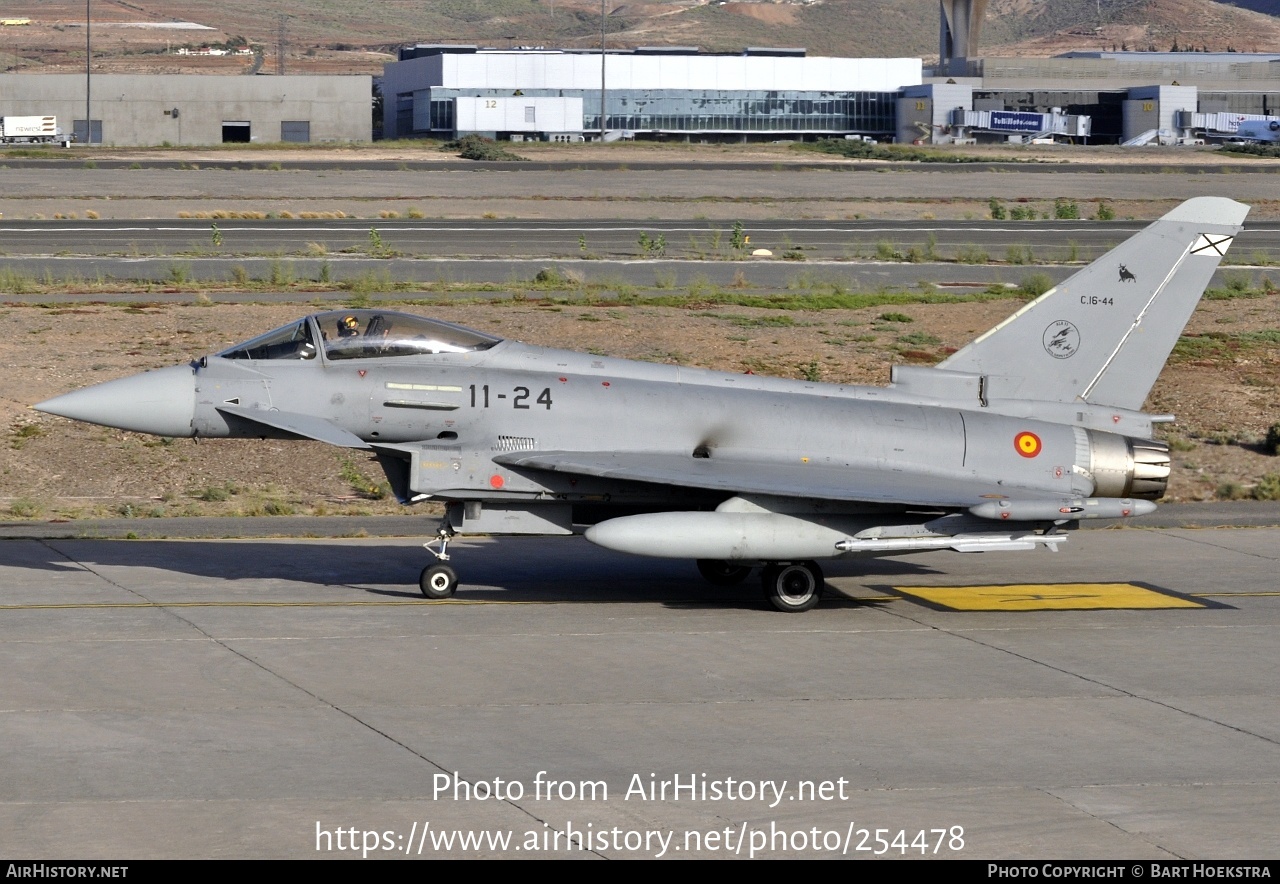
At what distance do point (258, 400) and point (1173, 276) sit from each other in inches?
394

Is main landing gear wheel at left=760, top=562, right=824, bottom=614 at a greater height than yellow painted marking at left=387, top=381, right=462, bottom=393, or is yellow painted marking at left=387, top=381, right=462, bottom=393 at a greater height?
yellow painted marking at left=387, top=381, right=462, bottom=393

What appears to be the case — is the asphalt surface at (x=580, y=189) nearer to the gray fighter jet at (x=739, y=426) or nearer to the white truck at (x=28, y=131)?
the white truck at (x=28, y=131)

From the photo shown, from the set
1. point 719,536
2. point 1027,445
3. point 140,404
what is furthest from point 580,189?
point 719,536

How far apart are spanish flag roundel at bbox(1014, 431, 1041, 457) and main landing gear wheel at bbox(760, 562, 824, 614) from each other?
2.56 m

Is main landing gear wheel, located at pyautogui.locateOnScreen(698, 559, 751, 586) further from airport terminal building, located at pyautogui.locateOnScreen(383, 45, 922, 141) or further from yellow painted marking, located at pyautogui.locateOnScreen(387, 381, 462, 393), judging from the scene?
airport terminal building, located at pyautogui.locateOnScreen(383, 45, 922, 141)

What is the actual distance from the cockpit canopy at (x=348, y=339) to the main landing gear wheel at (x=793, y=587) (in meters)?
4.11

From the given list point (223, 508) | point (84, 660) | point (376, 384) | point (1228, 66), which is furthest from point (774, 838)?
point (1228, 66)

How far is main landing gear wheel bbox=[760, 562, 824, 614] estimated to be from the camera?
52.0 ft

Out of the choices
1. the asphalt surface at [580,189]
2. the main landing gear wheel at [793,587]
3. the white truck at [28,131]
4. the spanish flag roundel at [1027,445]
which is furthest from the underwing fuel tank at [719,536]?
the white truck at [28,131]

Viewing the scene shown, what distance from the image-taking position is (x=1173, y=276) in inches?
672

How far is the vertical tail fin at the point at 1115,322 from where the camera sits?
16.9m

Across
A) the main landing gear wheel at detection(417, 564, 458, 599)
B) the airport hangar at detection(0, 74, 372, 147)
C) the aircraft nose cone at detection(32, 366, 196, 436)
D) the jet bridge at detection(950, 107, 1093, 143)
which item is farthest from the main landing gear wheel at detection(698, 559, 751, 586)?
Answer: the jet bridge at detection(950, 107, 1093, 143)

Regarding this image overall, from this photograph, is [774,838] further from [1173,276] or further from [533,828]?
[1173,276]

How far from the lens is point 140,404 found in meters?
15.1
